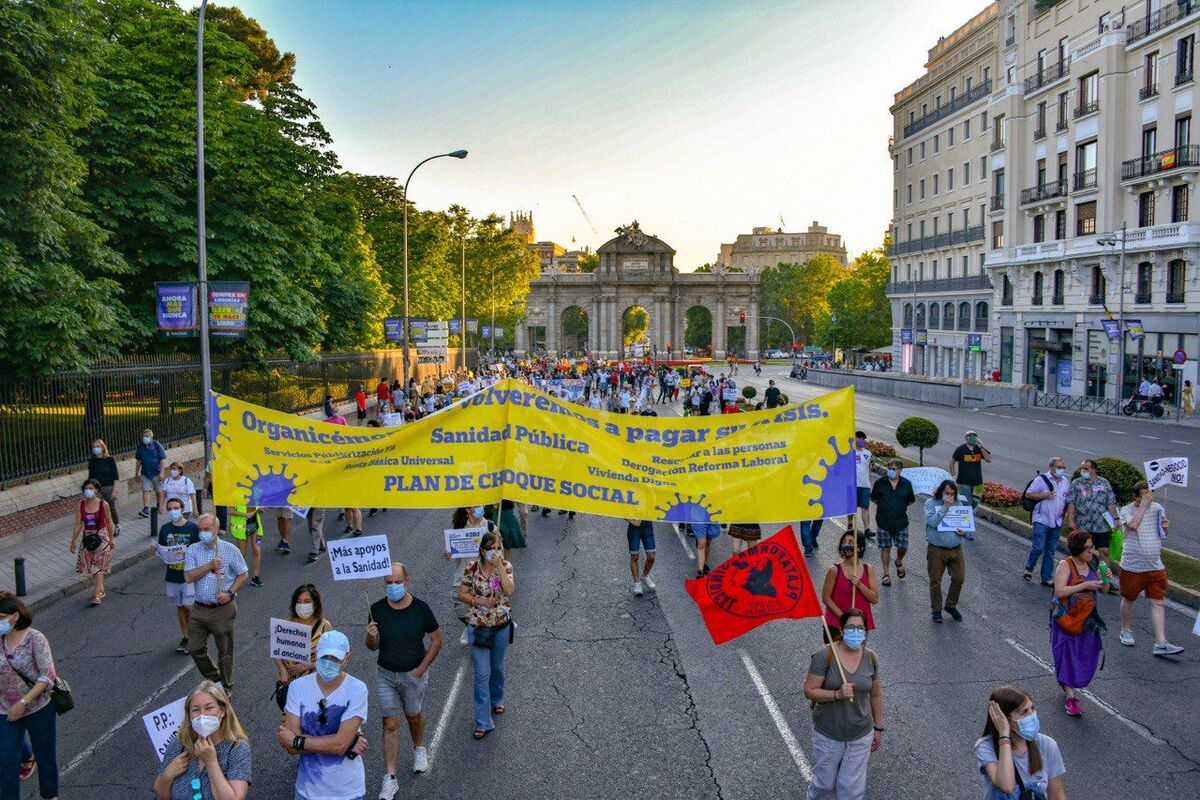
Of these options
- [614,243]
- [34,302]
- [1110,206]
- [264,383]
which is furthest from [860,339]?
[34,302]

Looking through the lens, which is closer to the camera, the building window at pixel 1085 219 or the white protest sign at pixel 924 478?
the white protest sign at pixel 924 478

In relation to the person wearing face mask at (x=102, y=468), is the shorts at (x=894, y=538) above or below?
below

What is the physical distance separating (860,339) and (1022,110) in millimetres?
40720

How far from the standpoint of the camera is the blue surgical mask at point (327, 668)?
230 inches

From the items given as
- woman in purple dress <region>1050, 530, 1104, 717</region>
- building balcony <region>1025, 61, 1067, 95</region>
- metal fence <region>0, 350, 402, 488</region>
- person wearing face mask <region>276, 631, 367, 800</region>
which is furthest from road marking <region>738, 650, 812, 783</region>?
building balcony <region>1025, 61, 1067, 95</region>

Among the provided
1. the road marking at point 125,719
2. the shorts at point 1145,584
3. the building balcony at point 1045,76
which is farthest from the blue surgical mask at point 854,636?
the building balcony at point 1045,76

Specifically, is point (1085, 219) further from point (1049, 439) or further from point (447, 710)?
point (447, 710)

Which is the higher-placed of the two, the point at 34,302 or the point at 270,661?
the point at 34,302

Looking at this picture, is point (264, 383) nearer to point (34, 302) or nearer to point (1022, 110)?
point (34, 302)

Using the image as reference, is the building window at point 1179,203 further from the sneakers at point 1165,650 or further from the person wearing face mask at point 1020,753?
the person wearing face mask at point 1020,753

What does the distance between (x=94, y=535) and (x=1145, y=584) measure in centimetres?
1315

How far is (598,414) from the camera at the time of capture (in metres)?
8.20

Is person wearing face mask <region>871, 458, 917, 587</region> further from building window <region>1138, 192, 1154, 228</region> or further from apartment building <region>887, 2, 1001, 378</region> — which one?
apartment building <region>887, 2, 1001, 378</region>

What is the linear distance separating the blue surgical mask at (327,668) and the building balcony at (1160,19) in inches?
1805
